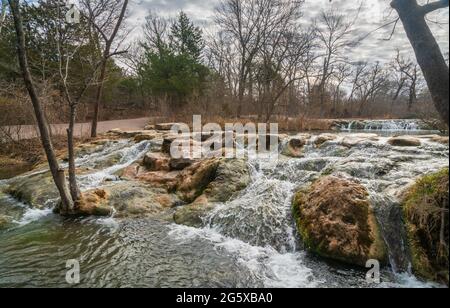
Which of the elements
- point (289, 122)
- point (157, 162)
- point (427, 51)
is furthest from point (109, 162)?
point (289, 122)

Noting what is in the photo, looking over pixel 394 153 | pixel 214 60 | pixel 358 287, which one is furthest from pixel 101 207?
pixel 214 60

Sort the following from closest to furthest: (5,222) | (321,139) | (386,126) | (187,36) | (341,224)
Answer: (341,224) < (5,222) < (321,139) < (386,126) < (187,36)

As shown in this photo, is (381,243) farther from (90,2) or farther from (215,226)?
(90,2)

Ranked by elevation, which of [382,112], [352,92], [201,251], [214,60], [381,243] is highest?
[214,60]

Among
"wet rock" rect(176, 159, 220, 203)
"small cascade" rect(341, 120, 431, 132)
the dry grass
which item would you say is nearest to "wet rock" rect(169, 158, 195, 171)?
"wet rock" rect(176, 159, 220, 203)

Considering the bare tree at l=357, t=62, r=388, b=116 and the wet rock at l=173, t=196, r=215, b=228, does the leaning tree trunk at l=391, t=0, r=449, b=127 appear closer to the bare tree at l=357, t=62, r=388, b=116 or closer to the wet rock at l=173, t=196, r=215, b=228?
the wet rock at l=173, t=196, r=215, b=228

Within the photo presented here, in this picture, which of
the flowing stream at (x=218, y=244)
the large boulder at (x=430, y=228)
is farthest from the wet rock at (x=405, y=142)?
the large boulder at (x=430, y=228)

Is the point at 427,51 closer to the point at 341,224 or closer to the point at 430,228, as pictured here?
the point at 430,228

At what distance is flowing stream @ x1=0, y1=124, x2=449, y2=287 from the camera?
329cm

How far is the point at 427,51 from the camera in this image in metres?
2.82

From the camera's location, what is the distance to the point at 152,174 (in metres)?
7.13

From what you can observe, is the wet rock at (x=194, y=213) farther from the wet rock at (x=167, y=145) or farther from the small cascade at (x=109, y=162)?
the wet rock at (x=167, y=145)

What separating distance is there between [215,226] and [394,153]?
15.3 ft

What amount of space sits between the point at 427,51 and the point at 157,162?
6.41 m
